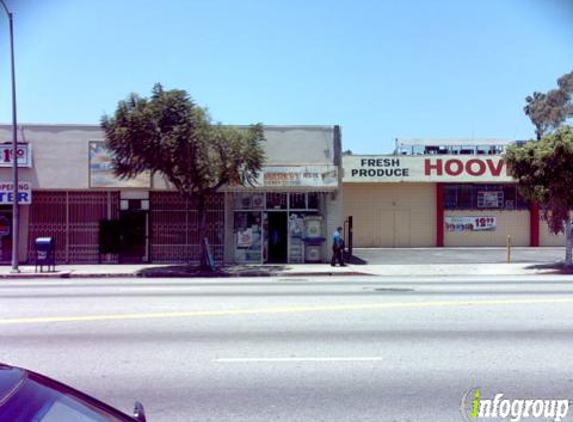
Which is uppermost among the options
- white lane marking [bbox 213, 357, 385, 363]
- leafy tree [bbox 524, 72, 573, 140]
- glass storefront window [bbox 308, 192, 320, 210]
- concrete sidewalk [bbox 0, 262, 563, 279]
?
leafy tree [bbox 524, 72, 573, 140]

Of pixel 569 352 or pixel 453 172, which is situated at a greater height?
pixel 453 172

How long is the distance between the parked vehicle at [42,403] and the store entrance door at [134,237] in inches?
867

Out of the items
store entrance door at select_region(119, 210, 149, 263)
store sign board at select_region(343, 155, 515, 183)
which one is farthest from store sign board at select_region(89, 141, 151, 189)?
store sign board at select_region(343, 155, 515, 183)

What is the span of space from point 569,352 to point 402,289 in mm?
7684

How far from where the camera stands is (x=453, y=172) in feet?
106

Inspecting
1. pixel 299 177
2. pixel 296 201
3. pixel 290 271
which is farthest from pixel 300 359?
pixel 296 201

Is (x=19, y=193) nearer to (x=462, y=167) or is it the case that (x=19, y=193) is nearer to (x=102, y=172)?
(x=102, y=172)

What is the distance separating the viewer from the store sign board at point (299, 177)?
23547mm

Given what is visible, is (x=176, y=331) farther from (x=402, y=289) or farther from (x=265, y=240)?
(x=265, y=240)

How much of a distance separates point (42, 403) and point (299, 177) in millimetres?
21361

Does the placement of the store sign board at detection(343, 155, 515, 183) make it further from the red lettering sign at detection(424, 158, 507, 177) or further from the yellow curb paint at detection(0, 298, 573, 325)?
the yellow curb paint at detection(0, 298, 573, 325)

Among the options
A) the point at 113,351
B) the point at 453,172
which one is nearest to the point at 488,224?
the point at 453,172

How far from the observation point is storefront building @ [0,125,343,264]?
2359 centimetres

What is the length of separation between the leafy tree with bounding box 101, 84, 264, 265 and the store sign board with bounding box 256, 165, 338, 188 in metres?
2.33
